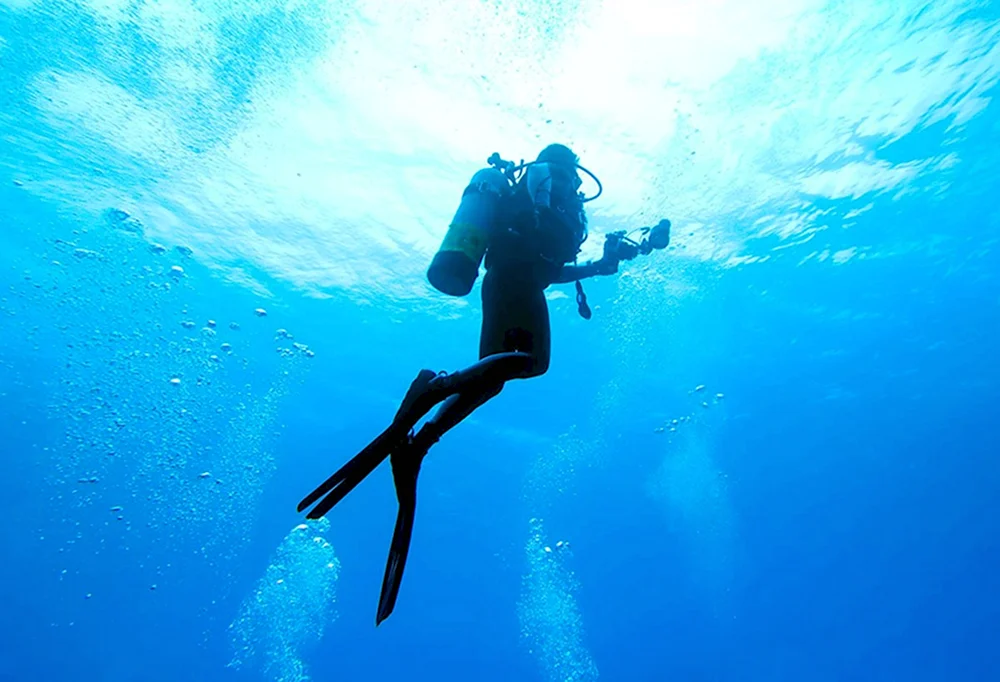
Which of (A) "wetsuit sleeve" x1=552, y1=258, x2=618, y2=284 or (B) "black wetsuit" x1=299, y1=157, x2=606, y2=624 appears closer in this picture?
(B) "black wetsuit" x1=299, y1=157, x2=606, y2=624

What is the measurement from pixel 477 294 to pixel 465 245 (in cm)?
1303

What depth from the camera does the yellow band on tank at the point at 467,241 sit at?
369cm

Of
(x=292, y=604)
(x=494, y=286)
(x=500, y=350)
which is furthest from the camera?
(x=292, y=604)

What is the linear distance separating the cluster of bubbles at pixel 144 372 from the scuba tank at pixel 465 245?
53.0 ft

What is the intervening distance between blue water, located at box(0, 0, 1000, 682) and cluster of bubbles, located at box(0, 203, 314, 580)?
0.22 metres

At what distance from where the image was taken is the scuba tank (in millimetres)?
3672

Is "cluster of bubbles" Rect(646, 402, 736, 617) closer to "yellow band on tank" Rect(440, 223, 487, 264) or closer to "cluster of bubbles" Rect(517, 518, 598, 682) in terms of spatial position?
"cluster of bubbles" Rect(517, 518, 598, 682)

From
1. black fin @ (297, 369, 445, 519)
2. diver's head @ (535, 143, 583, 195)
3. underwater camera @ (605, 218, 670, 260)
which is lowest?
black fin @ (297, 369, 445, 519)

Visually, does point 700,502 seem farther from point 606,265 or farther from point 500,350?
point 500,350

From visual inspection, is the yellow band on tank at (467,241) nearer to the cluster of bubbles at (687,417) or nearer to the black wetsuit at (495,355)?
→ the black wetsuit at (495,355)

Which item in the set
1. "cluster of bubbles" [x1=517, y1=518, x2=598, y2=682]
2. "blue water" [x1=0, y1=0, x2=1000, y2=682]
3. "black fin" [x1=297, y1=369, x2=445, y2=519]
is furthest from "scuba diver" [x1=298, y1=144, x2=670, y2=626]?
"cluster of bubbles" [x1=517, y1=518, x2=598, y2=682]

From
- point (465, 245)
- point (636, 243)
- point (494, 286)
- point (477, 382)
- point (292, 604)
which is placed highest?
point (636, 243)

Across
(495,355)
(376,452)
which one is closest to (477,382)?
(495,355)

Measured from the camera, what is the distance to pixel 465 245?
12.1ft
